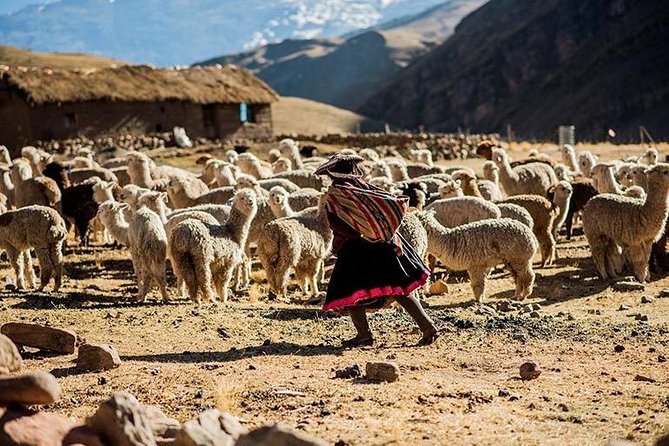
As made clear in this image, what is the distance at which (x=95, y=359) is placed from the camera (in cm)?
717

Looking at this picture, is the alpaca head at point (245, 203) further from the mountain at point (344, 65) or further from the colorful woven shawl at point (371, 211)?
the mountain at point (344, 65)

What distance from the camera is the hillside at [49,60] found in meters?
59.6

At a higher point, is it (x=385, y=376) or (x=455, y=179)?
(x=455, y=179)

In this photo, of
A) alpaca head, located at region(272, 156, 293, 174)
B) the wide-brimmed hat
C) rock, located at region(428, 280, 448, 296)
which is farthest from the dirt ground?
alpaca head, located at region(272, 156, 293, 174)

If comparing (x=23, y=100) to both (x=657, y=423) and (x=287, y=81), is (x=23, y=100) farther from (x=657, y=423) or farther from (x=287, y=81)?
(x=287, y=81)

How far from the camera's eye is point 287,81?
157 m

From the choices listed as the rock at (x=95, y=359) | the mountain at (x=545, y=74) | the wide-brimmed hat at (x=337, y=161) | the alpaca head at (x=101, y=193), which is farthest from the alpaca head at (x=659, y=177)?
the mountain at (x=545, y=74)

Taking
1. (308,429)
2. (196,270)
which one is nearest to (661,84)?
(196,270)

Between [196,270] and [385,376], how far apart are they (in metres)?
4.39

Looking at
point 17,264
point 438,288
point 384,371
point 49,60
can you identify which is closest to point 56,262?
point 17,264

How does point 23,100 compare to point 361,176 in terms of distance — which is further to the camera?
point 23,100

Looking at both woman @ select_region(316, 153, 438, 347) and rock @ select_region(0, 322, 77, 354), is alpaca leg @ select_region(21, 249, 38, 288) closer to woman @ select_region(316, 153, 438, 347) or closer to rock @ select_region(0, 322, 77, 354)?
rock @ select_region(0, 322, 77, 354)

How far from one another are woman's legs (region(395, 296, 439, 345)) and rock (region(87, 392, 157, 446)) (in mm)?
3468

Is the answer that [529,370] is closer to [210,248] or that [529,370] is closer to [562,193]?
[210,248]
